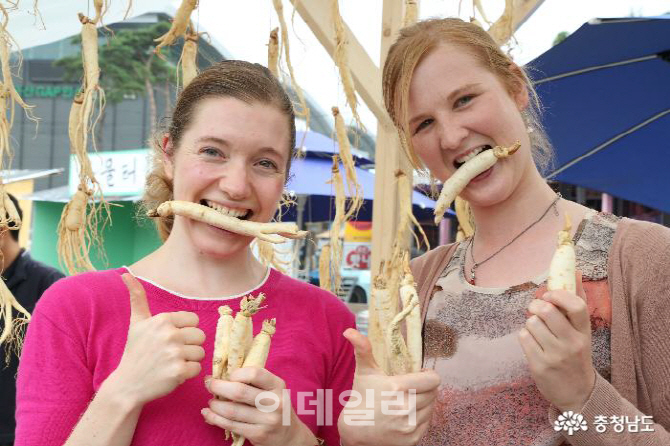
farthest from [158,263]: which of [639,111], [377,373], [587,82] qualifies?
[639,111]

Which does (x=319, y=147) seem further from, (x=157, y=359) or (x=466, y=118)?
(x=157, y=359)

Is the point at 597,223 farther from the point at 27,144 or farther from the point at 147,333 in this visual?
the point at 27,144

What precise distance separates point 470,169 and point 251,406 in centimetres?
49

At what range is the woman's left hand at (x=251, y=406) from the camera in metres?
0.87

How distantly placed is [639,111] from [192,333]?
2414mm

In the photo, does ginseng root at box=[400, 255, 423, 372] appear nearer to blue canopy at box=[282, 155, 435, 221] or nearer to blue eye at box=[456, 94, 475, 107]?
blue eye at box=[456, 94, 475, 107]

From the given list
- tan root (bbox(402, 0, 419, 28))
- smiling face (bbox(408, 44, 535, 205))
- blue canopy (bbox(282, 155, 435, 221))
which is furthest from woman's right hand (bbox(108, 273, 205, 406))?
blue canopy (bbox(282, 155, 435, 221))

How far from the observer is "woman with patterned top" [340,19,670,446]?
0.86 m

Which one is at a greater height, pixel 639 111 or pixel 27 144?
pixel 639 111

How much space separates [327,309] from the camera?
1147 millimetres

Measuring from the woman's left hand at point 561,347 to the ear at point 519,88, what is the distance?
1.50 feet

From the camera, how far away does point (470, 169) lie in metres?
1.06

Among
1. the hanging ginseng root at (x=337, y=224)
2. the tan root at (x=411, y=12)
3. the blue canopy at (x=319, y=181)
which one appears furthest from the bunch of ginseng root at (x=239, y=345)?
the blue canopy at (x=319, y=181)

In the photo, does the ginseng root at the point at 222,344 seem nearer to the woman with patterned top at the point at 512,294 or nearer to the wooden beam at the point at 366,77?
the woman with patterned top at the point at 512,294
